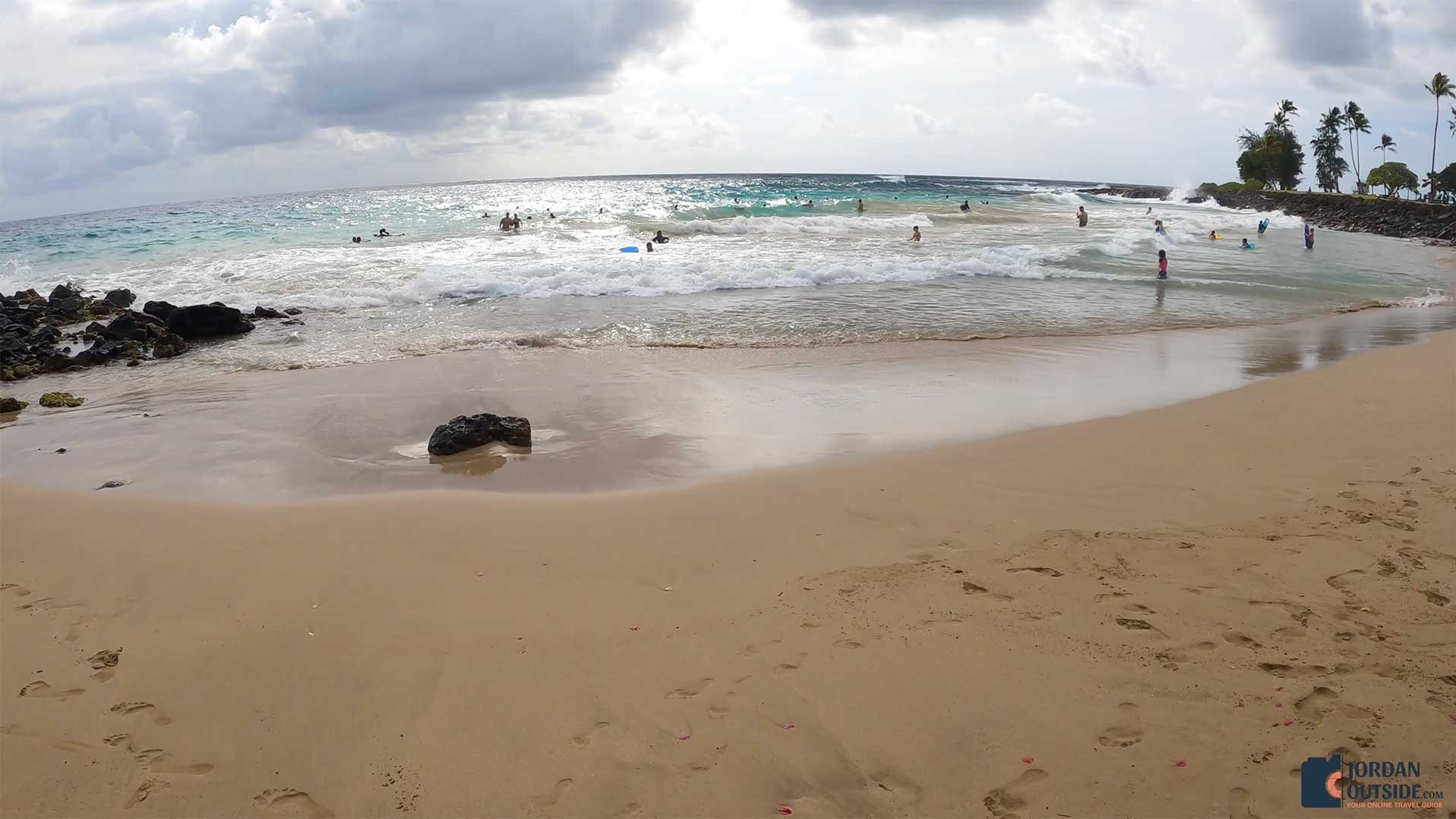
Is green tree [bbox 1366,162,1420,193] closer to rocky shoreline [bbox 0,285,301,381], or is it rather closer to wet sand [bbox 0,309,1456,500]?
wet sand [bbox 0,309,1456,500]

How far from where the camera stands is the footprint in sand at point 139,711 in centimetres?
364

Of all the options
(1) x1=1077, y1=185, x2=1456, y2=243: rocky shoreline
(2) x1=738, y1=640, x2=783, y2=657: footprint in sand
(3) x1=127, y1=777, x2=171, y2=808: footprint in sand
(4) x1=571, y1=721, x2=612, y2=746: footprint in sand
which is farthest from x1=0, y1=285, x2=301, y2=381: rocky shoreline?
(1) x1=1077, y1=185, x2=1456, y2=243: rocky shoreline

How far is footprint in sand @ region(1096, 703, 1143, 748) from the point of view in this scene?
3.28m

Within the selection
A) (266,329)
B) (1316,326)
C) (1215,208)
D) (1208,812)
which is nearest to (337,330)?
(266,329)

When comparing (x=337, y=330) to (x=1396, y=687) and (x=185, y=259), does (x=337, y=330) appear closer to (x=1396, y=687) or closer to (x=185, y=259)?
(x=1396, y=687)

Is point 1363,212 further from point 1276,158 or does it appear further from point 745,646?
point 745,646

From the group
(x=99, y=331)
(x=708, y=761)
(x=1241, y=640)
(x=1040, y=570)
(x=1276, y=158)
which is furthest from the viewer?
(x=1276, y=158)

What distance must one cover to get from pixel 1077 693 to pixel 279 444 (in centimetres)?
764

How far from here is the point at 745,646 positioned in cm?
402

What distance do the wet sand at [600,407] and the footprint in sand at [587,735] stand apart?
9.91 feet

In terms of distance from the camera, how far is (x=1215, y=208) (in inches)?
2327

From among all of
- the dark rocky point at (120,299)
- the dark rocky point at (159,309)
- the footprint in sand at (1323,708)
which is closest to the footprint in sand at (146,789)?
the footprint in sand at (1323,708)

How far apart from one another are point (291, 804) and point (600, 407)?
19.8ft

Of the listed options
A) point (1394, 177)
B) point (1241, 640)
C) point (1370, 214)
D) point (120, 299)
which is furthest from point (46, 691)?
point (1394, 177)
